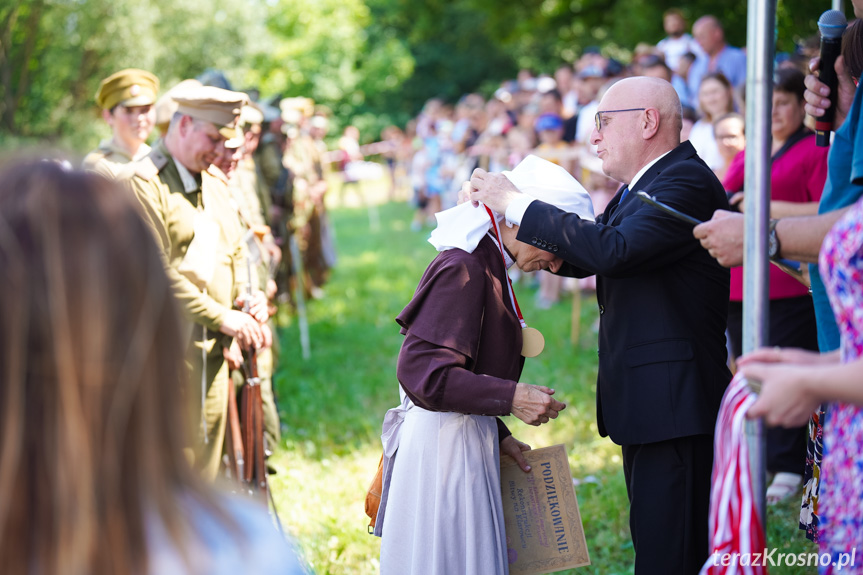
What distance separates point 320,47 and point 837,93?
40616 mm

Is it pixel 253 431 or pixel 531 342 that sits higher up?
pixel 531 342

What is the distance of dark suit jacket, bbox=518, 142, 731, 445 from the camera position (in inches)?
108

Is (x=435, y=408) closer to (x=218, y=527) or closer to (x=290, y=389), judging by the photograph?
(x=218, y=527)

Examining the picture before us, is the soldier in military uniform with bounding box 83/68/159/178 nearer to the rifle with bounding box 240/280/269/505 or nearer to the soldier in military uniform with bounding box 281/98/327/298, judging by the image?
the rifle with bounding box 240/280/269/505

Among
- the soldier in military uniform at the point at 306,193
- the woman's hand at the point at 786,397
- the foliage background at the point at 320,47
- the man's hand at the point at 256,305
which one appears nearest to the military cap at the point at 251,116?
the foliage background at the point at 320,47

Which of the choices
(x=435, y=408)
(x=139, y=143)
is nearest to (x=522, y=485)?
(x=435, y=408)

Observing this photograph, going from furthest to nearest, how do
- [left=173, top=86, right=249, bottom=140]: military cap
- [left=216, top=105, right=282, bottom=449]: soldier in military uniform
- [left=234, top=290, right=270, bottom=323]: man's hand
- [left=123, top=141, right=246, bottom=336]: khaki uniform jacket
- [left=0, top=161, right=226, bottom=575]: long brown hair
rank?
[left=216, top=105, right=282, bottom=449]: soldier in military uniform, [left=234, top=290, right=270, bottom=323]: man's hand, [left=173, top=86, right=249, bottom=140]: military cap, [left=123, top=141, right=246, bottom=336]: khaki uniform jacket, [left=0, top=161, right=226, bottom=575]: long brown hair

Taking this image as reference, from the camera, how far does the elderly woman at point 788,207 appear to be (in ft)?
14.5

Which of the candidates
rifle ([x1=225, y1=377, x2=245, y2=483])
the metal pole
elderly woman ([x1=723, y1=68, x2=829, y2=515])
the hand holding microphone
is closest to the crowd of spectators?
elderly woman ([x1=723, y1=68, x2=829, y2=515])

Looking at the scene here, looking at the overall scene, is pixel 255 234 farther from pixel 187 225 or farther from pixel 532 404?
pixel 532 404

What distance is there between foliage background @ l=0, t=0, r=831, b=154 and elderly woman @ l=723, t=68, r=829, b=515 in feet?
12.4

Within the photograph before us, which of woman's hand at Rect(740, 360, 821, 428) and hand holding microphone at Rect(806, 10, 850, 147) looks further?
hand holding microphone at Rect(806, 10, 850, 147)

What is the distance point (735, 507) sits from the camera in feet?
6.32

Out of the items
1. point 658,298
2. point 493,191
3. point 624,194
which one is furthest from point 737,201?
point 493,191
